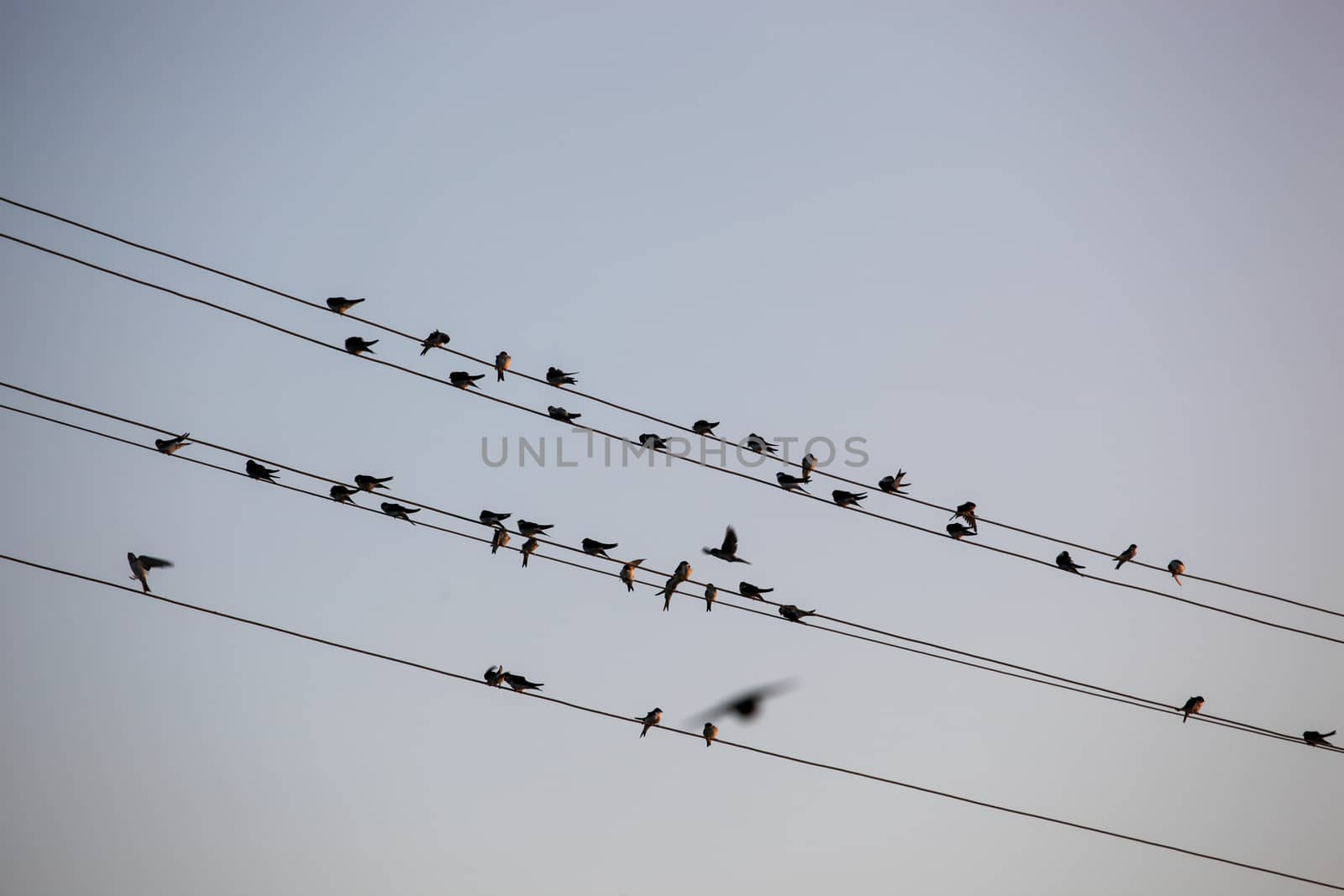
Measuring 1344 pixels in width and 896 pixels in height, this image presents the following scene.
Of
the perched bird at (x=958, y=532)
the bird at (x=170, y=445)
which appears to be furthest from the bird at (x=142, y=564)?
the perched bird at (x=958, y=532)

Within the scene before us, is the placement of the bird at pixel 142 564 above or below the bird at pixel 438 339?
below

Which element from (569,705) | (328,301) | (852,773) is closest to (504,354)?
(328,301)

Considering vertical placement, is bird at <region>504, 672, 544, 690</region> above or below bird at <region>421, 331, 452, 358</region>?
below

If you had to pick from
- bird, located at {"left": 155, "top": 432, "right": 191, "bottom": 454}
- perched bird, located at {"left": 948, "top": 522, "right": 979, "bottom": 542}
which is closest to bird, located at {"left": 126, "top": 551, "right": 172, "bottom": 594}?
bird, located at {"left": 155, "top": 432, "right": 191, "bottom": 454}

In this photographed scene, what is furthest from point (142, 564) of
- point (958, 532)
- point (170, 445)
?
point (958, 532)

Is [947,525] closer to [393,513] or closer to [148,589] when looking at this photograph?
[393,513]

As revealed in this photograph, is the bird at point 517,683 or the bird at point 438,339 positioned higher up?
the bird at point 438,339

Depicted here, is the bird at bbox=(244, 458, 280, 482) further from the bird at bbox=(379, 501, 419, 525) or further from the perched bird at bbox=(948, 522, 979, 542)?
the perched bird at bbox=(948, 522, 979, 542)

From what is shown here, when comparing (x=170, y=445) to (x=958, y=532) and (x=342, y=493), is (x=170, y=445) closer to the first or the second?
(x=342, y=493)

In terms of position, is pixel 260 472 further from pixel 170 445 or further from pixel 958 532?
pixel 958 532

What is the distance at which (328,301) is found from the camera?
15.2 metres

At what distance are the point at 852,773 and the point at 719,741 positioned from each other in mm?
1764

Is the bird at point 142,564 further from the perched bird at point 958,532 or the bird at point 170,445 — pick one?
the perched bird at point 958,532

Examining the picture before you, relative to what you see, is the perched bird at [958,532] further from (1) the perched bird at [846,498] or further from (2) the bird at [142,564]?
(2) the bird at [142,564]
